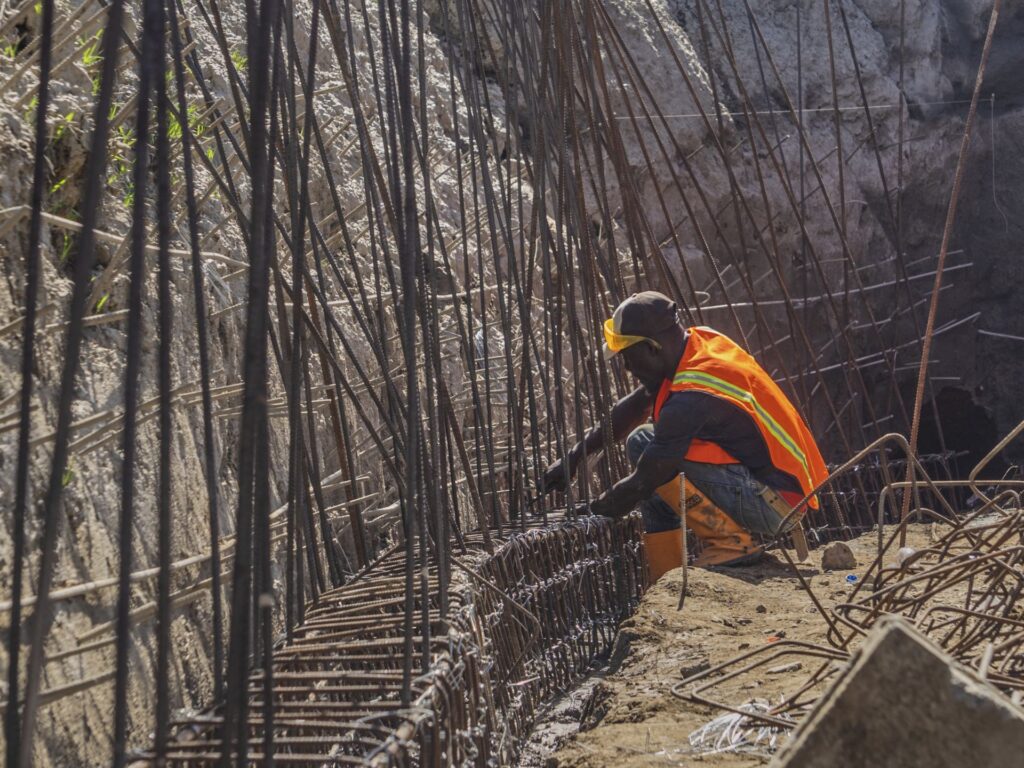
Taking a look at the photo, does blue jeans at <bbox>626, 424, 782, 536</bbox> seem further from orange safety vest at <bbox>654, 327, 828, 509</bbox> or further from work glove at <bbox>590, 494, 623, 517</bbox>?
work glove at <bbox>590, 494, 623, 517</bbox>

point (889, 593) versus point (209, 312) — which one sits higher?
point (209, 312)

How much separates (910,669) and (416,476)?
1.17 metres

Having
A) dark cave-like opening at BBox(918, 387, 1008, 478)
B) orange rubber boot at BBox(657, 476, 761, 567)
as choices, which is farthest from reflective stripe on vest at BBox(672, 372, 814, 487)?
dark cave-like opening at BBox(918, 387, 1008, 478)

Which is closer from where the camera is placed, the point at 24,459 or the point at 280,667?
the point at 24,459

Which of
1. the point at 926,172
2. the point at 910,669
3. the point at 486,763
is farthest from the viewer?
the point at 926,172

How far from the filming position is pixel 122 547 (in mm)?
1567

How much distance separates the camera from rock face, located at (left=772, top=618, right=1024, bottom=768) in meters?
1.47

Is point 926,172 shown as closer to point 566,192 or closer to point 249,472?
point 566,192

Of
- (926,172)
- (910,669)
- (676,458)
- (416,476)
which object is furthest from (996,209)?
(910,669)

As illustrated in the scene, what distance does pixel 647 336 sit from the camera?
433cm

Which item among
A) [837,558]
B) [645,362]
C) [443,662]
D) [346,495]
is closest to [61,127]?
[346,495]

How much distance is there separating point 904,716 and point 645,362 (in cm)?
301

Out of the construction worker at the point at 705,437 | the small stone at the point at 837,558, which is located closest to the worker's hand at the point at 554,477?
the construction worker at the point at 705,437

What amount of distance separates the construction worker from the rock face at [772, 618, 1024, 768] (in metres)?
2.73
